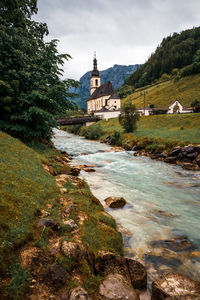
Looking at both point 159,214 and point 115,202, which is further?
point 115,202

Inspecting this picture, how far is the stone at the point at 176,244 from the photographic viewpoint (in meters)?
6.64

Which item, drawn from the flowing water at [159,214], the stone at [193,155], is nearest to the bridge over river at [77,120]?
the flowing water at [159,214]

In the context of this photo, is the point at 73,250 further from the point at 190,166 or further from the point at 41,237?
the point at 190,166

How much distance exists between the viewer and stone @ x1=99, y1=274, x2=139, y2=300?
3908 mm

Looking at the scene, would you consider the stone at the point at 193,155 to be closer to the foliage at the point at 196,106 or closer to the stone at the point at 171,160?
the stone at the point at 171,160

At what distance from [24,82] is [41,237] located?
49.4 feet

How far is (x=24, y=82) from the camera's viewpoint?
15969mm

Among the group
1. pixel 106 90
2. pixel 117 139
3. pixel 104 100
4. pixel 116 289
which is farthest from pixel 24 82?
pixel 106 90

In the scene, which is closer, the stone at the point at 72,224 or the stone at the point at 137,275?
the stone at the point at 137,275

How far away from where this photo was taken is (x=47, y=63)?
724 inches

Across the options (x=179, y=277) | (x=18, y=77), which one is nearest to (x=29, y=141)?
(x=18, y=77)

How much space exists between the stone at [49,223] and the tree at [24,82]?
421 inches

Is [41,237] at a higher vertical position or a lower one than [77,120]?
lower

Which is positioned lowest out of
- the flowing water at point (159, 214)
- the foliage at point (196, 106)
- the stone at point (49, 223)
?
the flowing water at point (159, 214)
